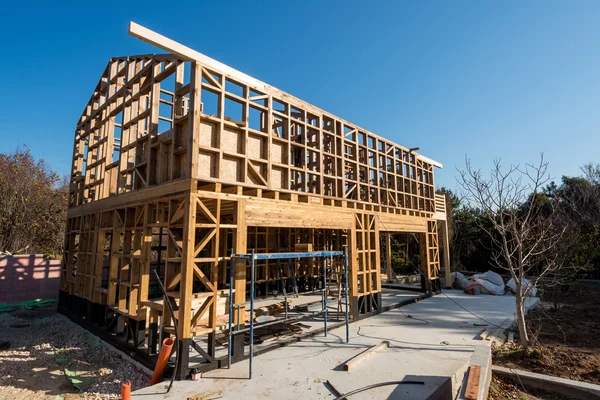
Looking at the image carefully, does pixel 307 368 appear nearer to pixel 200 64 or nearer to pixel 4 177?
pixel 200 64

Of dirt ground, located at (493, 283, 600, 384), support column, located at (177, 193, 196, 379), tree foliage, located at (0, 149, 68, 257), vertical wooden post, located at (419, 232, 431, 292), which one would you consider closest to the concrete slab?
support column, located at (177, 193, 196, 379)

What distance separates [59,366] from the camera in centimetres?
757

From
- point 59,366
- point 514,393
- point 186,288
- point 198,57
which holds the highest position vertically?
point 198,57

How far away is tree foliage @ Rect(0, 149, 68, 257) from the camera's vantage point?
19.9 metres

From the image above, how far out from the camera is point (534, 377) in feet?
18.8

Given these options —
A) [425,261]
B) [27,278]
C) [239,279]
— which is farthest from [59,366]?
[425,261]

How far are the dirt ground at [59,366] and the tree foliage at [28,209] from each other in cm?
1180

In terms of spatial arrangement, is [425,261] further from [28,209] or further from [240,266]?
[28,209]

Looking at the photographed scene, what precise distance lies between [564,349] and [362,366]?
481 cm

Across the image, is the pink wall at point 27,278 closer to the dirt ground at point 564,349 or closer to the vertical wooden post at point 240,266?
the vertical wooden post at point 240,266

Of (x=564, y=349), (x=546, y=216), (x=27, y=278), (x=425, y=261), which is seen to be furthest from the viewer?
(x=546, y=216)

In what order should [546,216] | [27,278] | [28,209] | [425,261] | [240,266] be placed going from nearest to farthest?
1. [240,266]
2. [425,261]
3. [27,278]
4. [28,209]
5. [546,216]

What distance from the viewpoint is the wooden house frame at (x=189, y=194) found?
6.71 metres

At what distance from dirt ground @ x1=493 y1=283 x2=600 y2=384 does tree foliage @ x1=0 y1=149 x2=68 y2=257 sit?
23.5m
